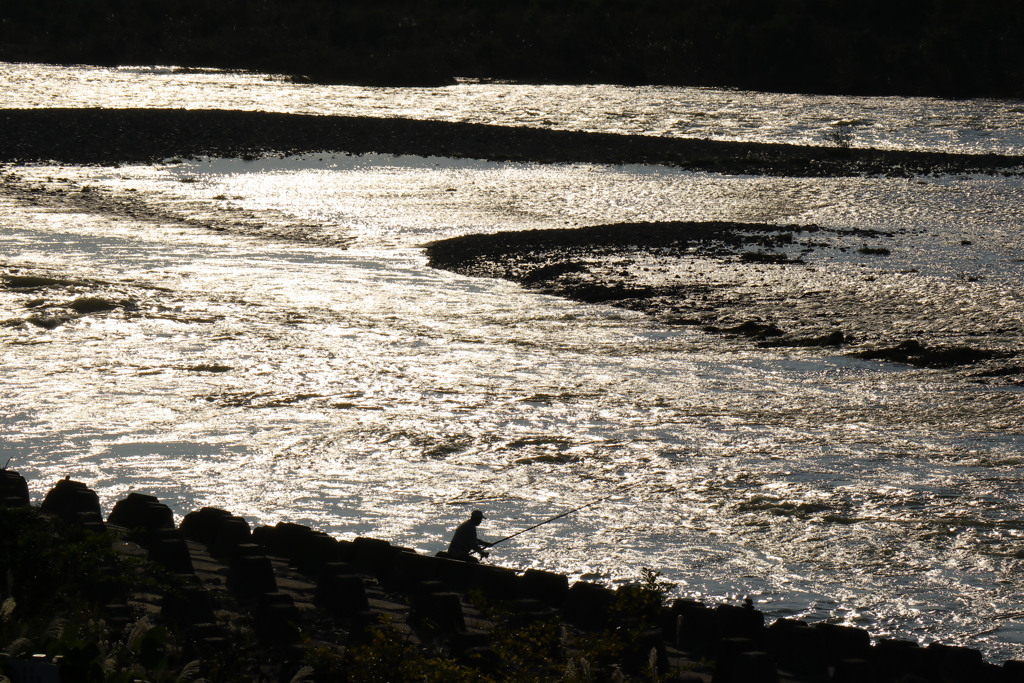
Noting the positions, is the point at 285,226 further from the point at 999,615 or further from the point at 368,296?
the point at 999,615

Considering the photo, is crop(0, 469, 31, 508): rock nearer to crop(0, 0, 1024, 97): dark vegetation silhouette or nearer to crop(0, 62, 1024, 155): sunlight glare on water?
crop(0, 62, 1024, 155): sunlight glare on water

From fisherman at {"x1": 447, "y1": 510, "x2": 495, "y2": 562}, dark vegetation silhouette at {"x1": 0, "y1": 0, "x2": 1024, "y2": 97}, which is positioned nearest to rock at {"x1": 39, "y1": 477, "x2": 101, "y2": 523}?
fisherman at {"x1": 447, "y1": 510, "x2": 495, "y2": 562}

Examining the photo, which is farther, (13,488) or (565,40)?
(565,40)

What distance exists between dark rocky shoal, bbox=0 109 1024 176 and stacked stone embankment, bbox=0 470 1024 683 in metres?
25.8

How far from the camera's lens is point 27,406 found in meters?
15.2

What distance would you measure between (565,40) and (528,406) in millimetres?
52032

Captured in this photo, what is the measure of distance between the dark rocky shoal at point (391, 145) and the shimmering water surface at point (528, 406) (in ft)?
18.8

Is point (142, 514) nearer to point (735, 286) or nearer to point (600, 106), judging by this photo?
point (735, 286)

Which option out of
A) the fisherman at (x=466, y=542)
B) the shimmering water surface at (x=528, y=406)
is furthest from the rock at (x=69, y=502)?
the fisherman at (x=466, y=542)

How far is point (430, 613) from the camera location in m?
7.92

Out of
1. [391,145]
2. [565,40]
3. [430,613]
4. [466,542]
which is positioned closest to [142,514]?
[466,542]

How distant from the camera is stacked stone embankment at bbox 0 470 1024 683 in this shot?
7.16 m

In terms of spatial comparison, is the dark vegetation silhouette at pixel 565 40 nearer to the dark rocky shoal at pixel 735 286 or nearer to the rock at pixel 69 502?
the dark rocky shoal at pixel 735 286

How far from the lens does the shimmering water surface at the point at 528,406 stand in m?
11.5
